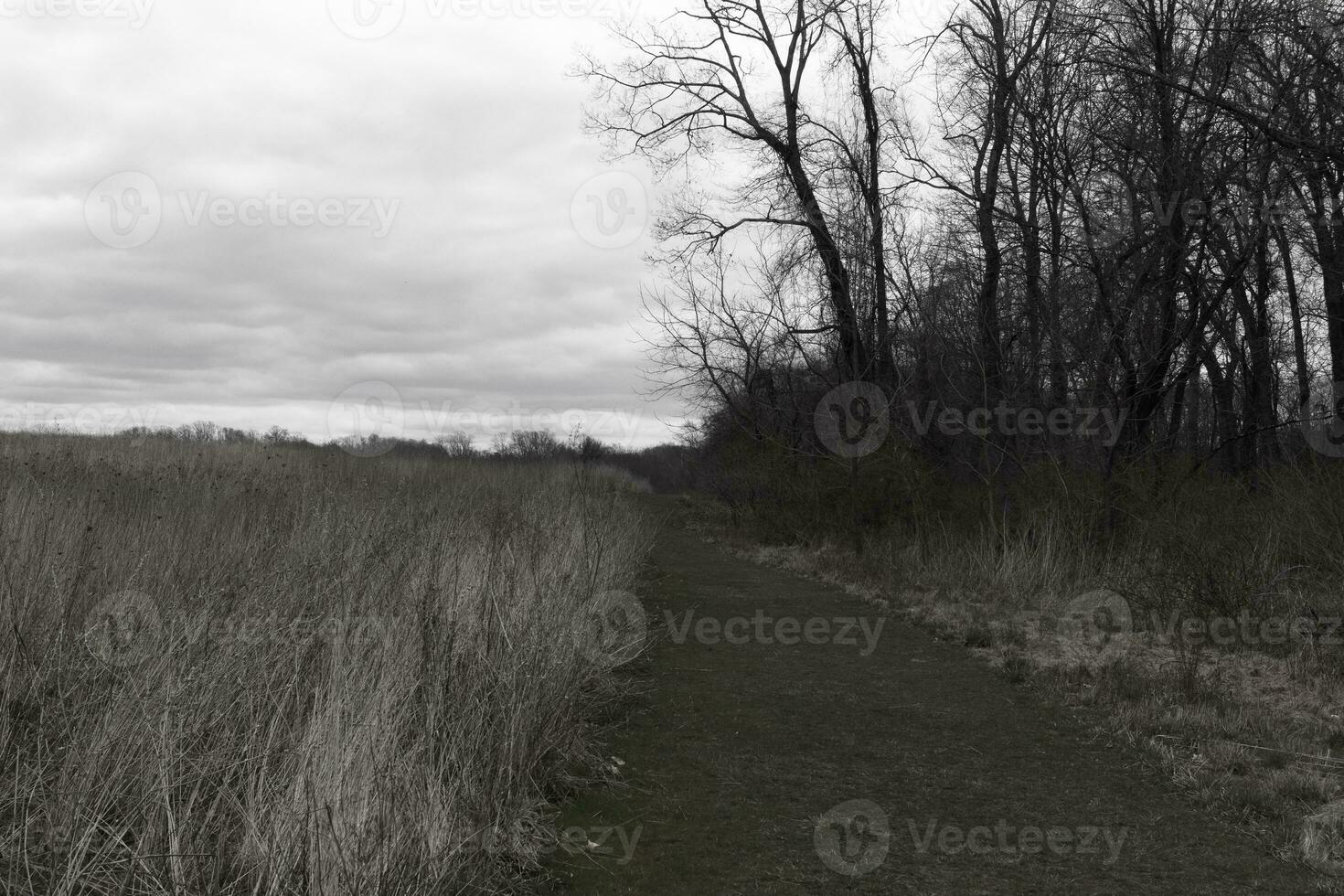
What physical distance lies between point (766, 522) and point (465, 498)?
6449mm

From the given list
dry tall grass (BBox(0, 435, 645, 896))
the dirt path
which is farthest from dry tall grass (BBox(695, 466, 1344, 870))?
dry tall grass (BBox(0, 435, 645, 896))

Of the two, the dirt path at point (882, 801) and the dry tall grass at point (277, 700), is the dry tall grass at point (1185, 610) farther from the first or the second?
the dry tall grass at point (277, 700)

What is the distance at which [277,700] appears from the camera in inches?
151

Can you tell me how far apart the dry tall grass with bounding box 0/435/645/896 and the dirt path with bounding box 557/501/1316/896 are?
441 mm

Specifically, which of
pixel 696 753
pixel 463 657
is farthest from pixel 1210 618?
pixel 463 657

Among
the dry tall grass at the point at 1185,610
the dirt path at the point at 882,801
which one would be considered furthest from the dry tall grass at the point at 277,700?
the dry tall grass at the point at 1185,610

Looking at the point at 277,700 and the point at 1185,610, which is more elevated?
the point at 1185,610

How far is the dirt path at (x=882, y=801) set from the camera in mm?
3270

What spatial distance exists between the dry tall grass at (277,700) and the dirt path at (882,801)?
0.44m

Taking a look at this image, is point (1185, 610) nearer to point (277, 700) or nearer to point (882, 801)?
point (882, 801)

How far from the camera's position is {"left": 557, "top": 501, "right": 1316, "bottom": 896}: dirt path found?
327 centimetres

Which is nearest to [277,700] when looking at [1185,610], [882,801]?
[882,801]

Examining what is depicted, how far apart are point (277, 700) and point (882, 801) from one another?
2.69 meters

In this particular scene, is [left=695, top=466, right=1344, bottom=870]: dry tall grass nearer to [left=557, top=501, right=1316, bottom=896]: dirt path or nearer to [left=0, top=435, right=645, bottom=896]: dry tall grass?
[left=557, top=501, right=1316, bottom=896]: dirt path
